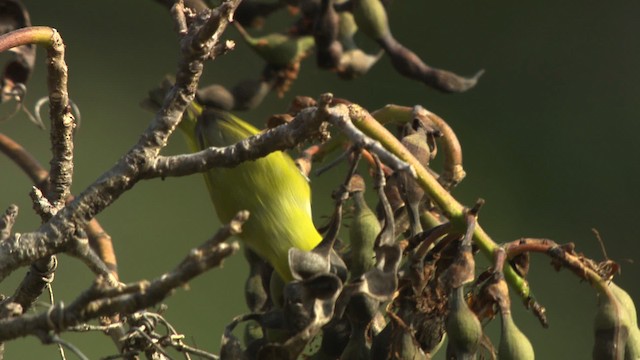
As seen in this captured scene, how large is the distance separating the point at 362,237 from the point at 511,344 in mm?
108

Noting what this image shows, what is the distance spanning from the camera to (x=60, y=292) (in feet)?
5.71

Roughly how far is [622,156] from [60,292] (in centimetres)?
106

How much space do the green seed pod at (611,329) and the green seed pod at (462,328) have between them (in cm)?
9

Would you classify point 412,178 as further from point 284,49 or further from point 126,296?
point 284,49

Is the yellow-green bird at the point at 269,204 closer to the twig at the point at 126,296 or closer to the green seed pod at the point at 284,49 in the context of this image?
the twig at the point at 126,296

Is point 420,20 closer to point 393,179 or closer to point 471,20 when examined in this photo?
point 471,20

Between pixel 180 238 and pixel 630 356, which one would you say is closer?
pixel 630 356

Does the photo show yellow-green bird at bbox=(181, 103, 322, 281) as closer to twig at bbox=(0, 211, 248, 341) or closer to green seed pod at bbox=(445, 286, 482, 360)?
green seed pod at bbox=(445, 286, 482, 360)

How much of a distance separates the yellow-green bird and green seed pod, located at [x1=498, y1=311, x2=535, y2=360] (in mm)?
147

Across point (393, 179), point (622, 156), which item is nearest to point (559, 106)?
point (622, 156)

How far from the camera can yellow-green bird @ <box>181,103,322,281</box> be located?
0.83 m

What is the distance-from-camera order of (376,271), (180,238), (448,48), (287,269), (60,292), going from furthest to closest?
(448,48), (180,238), (60,292), (287,269), (376,271)

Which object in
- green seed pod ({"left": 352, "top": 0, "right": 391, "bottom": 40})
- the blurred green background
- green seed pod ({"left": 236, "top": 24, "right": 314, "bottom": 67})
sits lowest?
the blurred green background

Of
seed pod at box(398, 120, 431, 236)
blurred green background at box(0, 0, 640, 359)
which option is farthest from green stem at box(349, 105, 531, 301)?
blurred green background at box(0, 0, 640, 359)
